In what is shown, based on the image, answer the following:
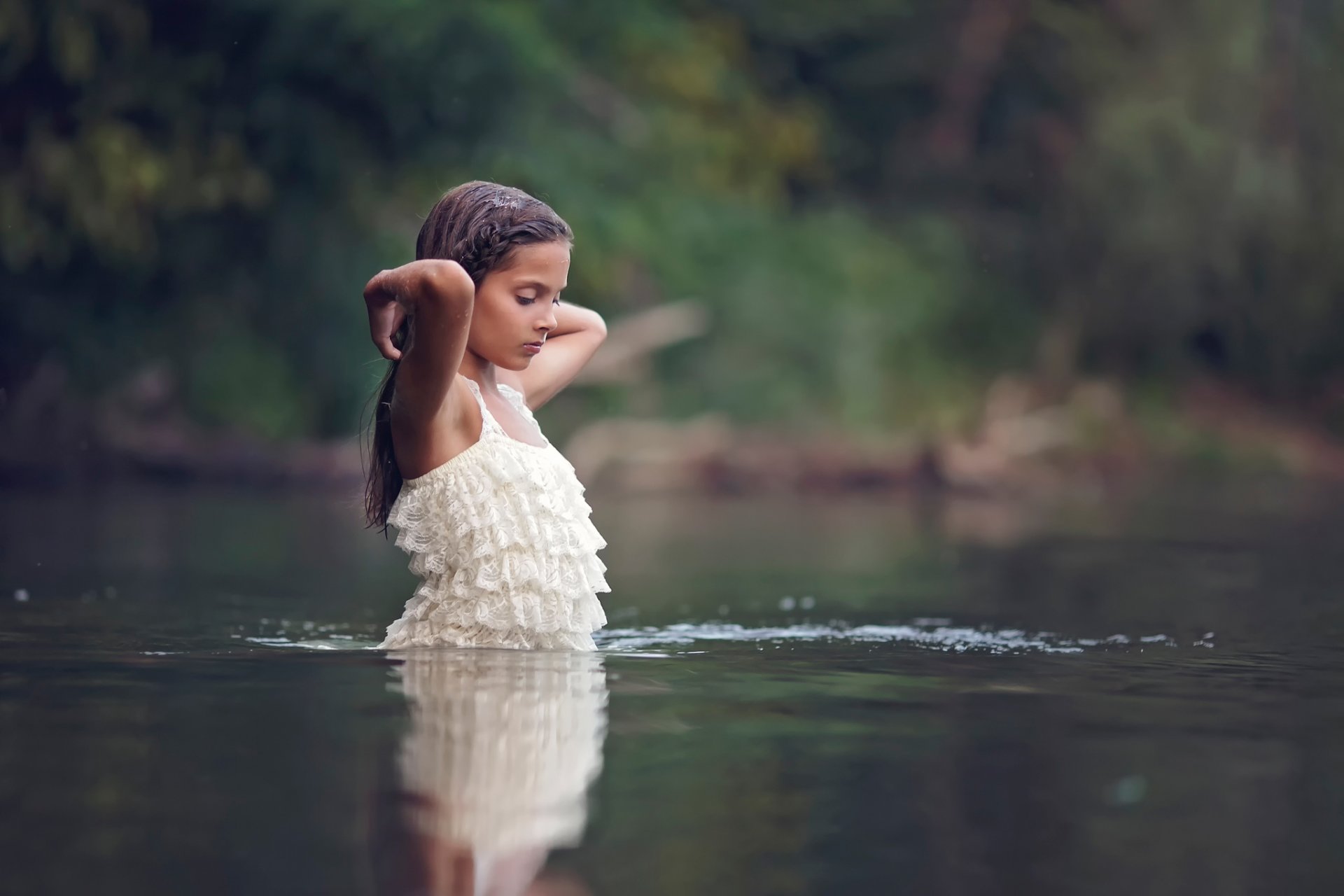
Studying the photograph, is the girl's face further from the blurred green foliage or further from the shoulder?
Answer: the blurred green foliage

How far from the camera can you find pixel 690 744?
299 centimetres

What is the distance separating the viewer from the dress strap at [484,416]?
3.70m

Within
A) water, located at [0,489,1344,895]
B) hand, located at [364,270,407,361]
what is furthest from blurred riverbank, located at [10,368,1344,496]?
hand, located at [364,270,407,361]

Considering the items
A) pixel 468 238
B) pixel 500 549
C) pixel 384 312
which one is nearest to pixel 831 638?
pixel 500 549

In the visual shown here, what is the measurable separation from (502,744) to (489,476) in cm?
92

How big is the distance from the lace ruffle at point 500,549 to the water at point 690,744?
0.28ft

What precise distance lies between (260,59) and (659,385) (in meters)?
5.21

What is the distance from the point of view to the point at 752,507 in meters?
11.9

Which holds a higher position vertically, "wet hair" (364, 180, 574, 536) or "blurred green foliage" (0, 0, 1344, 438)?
"blurred green foliage" (0, 0, 1344, 438)

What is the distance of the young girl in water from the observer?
11.9 feet

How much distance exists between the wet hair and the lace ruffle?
0.44ft

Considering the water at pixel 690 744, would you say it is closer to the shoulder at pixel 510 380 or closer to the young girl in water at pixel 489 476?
the young girl in water at pixel 489 476

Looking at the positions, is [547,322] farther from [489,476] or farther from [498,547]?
[498,547]

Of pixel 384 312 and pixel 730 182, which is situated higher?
pixel 730 182
